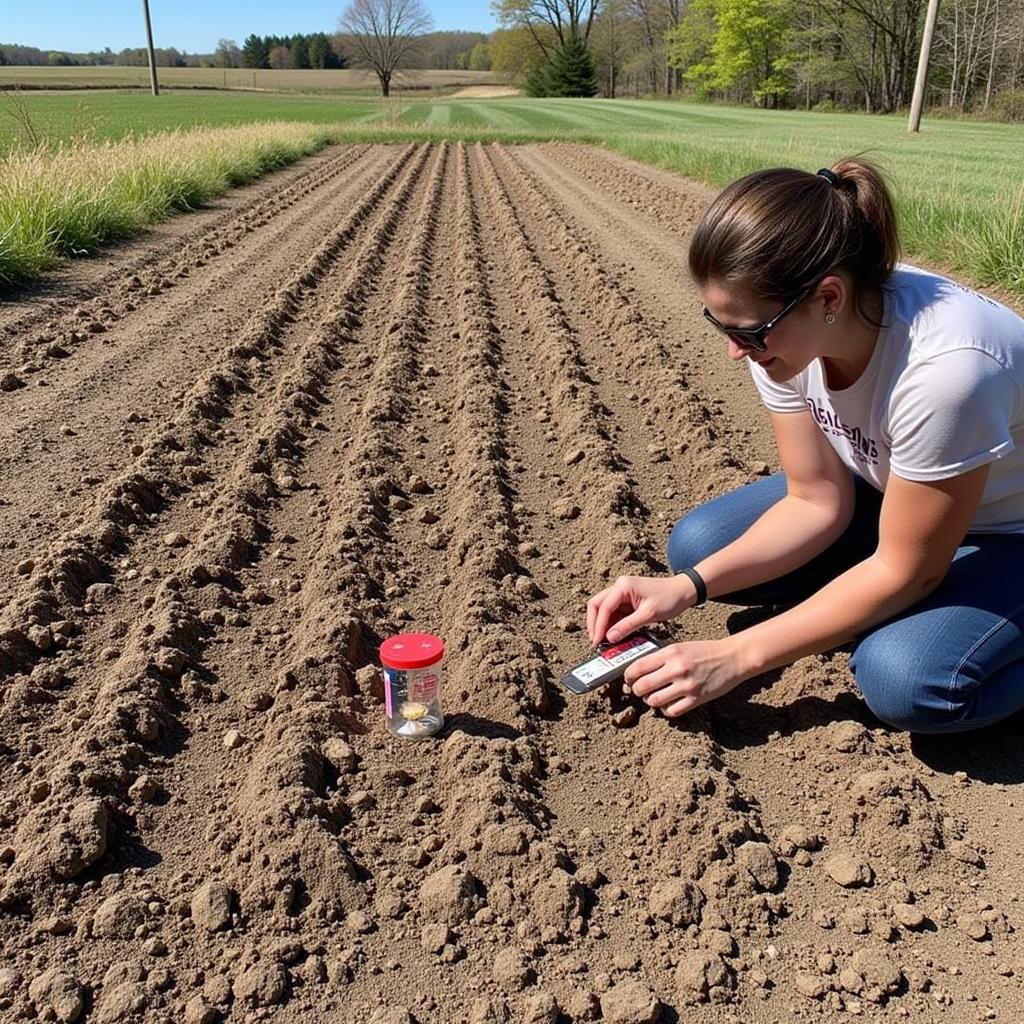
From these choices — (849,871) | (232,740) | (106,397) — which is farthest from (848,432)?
(106,397)

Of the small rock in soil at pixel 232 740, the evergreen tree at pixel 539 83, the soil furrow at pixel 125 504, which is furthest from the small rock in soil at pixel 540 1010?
the evergreen tree at pixel 539 83

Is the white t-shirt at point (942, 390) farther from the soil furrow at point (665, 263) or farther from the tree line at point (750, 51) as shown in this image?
the tree line at point (750, 51)

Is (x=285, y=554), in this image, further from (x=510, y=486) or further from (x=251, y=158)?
(x=251, y=158)

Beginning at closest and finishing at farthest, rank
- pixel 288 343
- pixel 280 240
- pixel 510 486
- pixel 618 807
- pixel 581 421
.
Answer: pixel 618 807 → pixel 510 486 → pixel 581 421 → pixel 288 343 → pixel 280 240

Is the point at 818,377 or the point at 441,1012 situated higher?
the point at 818,377

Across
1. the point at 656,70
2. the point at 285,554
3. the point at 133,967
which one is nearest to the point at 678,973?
the point at 133,967

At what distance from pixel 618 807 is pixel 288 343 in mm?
4540

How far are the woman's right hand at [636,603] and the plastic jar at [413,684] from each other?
A: 1.42 feet

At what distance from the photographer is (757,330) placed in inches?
81.1

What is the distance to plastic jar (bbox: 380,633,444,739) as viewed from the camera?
2.33 metres

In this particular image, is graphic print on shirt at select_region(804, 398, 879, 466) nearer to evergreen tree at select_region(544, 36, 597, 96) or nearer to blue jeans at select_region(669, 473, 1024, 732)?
blue jeans at select_region(669, 473, 1024, 732)

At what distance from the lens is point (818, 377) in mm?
2416

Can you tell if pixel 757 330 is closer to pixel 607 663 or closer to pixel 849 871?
pixel 607 663

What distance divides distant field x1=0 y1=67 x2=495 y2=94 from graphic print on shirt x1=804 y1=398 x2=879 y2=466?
64442 mm
